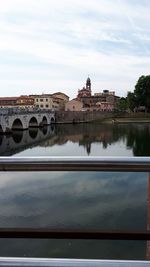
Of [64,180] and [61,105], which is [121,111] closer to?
[61,105]

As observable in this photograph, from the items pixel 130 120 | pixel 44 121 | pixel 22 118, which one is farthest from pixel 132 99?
pixel 22 118

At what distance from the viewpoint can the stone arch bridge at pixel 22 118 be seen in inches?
2016

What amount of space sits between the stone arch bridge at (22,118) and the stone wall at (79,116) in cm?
417

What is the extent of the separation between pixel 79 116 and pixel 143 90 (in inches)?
766

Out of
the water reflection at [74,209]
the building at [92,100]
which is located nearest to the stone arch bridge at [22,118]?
the building at [92,100]

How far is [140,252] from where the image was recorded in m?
8.52

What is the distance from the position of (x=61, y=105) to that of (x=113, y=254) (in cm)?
10876

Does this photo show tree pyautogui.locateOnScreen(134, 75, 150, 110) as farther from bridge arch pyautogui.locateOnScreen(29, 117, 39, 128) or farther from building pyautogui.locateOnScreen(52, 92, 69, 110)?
building pyautogui.locateOnScreen(52, 92, 69, 110)

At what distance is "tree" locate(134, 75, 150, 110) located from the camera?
80562 millimetres

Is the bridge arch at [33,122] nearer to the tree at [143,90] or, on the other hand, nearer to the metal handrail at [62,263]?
the tree at [143,90]

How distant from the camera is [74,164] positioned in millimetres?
1974

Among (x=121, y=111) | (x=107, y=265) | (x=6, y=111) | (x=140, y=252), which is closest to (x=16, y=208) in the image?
(x=140, y=252)

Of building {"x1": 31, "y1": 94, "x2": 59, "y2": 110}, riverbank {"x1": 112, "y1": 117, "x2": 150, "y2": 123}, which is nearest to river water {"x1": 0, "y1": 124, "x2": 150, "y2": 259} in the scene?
riverbank {"x1": 112, "y1": 117, "x2": 150, "y2": 123}

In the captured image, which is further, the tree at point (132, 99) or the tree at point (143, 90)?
the tree at point (132, 99)
